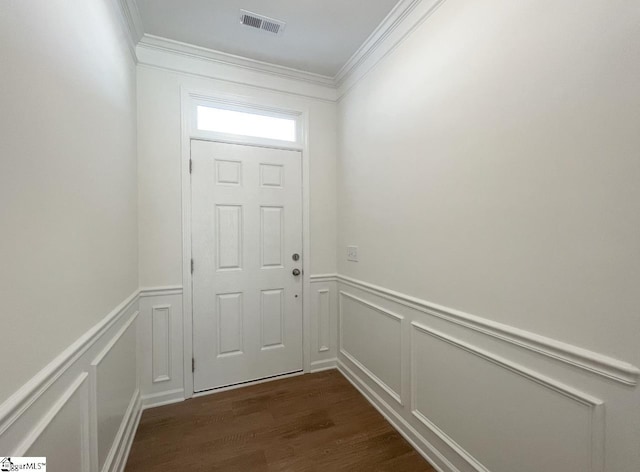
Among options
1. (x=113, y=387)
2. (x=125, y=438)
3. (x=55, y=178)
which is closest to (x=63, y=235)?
(x=55, y=178)

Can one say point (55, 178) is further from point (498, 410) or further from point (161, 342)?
point (498, 410)

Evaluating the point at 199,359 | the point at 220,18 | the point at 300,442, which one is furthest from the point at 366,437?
the point at 220,18

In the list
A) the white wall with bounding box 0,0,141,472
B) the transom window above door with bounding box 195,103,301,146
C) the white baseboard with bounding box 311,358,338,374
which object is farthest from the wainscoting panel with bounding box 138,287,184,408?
the transom window above door with bounding box 195,103,301,146

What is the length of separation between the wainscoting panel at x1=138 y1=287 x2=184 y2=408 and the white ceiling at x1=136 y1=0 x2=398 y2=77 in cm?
200

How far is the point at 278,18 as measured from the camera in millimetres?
1853

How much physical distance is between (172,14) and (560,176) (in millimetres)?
→ 2489

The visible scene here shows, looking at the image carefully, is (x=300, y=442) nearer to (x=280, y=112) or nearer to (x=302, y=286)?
(x=302, y=286)

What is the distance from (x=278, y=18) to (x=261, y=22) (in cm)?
13

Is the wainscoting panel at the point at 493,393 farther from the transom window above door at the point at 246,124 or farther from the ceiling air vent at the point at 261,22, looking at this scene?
the ceiling air vent at the point at 261,22

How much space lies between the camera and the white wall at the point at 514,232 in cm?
86

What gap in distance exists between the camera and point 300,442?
5.62 feet

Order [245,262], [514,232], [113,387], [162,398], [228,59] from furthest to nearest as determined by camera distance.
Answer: [245,262]
[228,59]
[162,398]
[113,387]
[514,232]

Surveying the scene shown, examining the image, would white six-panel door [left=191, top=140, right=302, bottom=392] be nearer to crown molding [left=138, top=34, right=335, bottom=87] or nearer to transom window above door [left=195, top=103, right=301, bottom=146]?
transom window above door [left=195, top=103, right=301, bottom=146]

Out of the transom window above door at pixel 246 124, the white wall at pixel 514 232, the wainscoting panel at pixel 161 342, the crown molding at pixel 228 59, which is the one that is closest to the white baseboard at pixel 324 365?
the white wall at pixel 514 232
